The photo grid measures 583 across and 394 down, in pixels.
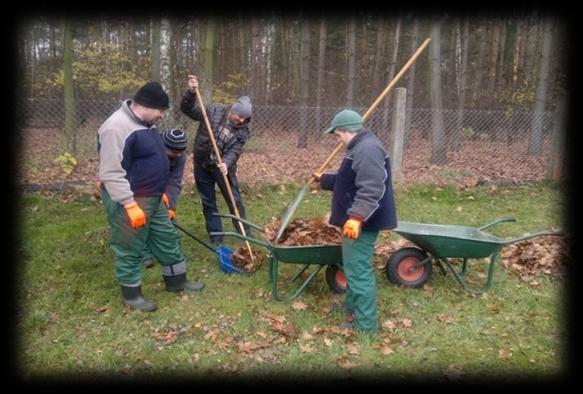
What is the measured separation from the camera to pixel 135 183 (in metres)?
4.26

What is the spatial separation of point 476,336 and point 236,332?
2021mm

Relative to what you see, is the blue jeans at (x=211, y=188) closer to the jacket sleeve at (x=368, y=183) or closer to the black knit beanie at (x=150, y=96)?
the black knit beanie at (x=150, y=96)

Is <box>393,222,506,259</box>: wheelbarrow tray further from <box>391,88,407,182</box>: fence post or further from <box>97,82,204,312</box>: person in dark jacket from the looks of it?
<box>391,88,407,182</box>: fence post

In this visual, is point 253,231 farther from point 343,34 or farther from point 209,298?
point 343,34

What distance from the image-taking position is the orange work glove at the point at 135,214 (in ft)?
13.2

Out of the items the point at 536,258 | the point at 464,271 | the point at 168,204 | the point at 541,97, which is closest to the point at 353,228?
the point at 464,271

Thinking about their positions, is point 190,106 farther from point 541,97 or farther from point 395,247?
point 541,97

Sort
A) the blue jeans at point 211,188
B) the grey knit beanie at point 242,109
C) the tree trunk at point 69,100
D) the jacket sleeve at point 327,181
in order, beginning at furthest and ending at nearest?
the tree trunk at point 69,100 → the blue jeans at point 211,188 → the grey knit beanie at point 242,109 → the jacket sleeve at point 327,181

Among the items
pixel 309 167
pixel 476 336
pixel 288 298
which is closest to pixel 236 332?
pixel 288 298

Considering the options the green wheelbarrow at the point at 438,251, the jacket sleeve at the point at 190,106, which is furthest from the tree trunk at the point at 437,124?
the jacket sleeve at the point at 190,106

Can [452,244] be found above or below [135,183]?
A: below

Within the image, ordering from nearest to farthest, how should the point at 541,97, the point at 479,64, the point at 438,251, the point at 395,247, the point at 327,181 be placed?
the point at 327,181 < the point at 438,251 < the point at 395,247 < the point at 541,97 < the point at 479,64

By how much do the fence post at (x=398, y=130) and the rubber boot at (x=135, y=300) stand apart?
17.3 feet

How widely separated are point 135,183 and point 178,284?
3.87 feet
